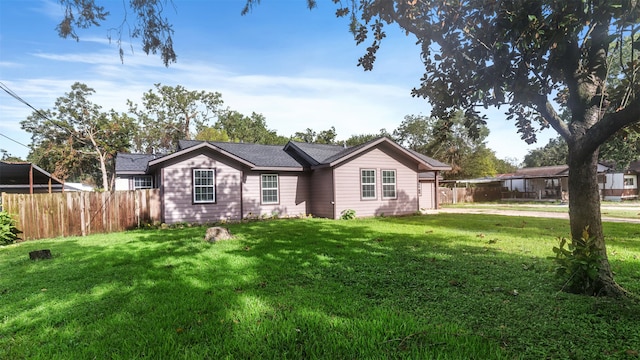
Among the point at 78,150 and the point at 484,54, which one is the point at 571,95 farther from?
the point at 78,150

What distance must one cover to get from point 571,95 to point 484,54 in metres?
1.67

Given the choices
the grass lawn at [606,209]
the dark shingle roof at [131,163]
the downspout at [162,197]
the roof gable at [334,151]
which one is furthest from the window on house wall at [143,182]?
the grass lawn at [606,209]

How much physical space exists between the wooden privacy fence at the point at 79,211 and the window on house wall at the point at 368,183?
31.7ft

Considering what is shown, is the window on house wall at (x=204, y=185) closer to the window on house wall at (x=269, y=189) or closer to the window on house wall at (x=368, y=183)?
the window on house wall at (x=269, y=189)

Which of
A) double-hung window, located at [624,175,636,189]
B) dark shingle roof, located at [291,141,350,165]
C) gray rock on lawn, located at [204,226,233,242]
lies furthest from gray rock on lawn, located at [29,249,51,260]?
double-hung window, located at [624,175,636,189]

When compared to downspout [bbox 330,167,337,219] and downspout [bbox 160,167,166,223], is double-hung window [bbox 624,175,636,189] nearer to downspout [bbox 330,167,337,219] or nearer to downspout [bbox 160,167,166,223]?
downspout [bbox 330,167,337,219]

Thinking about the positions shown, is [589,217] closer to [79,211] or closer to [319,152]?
[319,152]

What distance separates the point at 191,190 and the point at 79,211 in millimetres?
4011

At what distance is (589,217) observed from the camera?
4.17 metres

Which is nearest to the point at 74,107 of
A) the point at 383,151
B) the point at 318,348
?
the point at 383,151

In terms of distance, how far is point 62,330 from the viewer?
3.49 metres

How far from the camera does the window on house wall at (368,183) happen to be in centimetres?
1592

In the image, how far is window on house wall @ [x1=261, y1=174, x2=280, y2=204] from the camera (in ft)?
51.6

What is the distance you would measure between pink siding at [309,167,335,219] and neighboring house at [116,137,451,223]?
0.16ft
